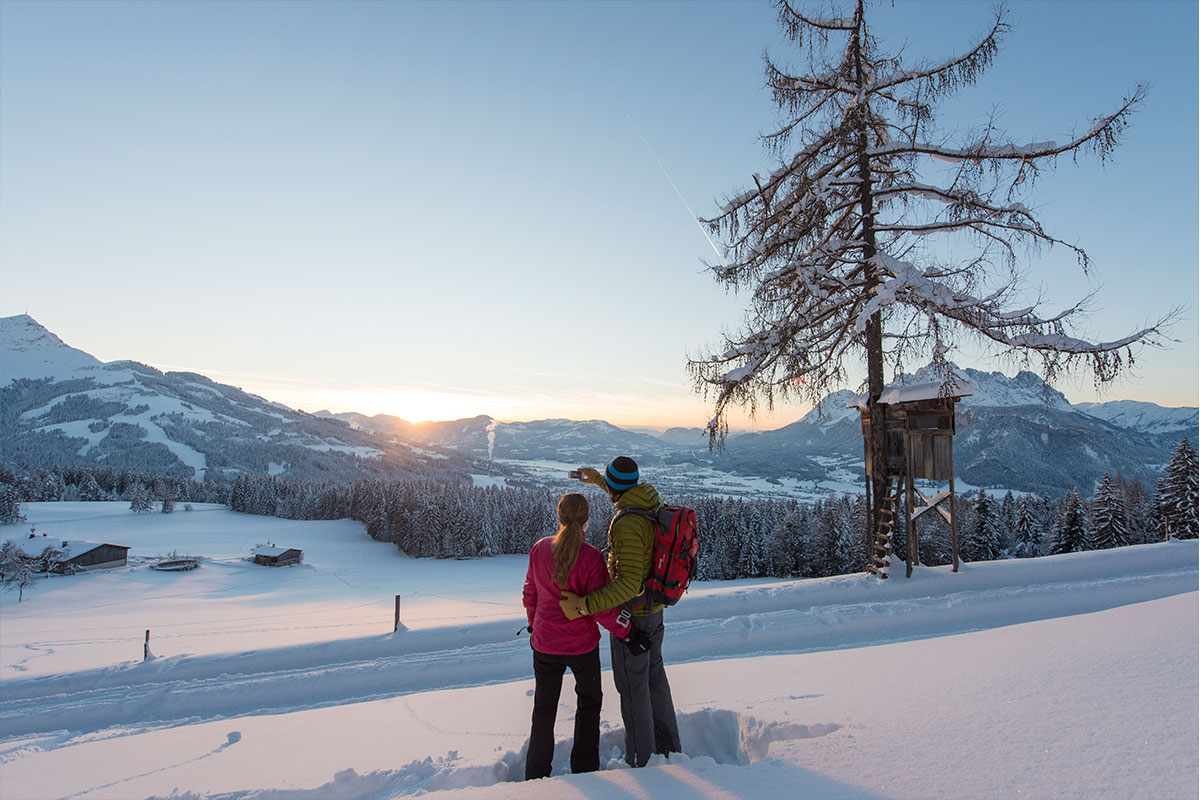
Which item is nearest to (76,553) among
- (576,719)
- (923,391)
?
(576,719)

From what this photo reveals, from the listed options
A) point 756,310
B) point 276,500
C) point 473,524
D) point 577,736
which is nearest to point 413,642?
point 577,736

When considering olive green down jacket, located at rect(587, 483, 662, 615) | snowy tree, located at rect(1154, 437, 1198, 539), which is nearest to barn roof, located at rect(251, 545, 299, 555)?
olive green down jacket, located at rect(587, 483, 662, 615)

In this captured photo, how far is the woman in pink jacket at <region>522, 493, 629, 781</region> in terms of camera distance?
345 cm

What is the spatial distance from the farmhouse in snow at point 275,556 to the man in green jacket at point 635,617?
5541cm

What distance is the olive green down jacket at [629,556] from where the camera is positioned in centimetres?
334

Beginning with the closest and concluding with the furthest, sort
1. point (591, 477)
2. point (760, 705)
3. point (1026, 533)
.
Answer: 1. point (760, 705)
2. point (591, 477)
3. point (1026, 533)

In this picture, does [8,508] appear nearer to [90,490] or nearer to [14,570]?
[14,570]

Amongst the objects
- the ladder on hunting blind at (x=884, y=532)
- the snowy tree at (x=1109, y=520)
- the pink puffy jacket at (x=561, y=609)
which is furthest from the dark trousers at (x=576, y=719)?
the snowy tree at (x=1109, y=520)

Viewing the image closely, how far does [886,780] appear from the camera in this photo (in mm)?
2467

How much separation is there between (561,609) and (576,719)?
74 centimetres

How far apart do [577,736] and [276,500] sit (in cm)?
9237

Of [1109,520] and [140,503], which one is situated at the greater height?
[1109,520]

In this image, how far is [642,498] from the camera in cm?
363

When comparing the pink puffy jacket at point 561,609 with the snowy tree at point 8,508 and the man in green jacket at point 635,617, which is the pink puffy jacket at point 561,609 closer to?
the man in green jacket at point 635,617
